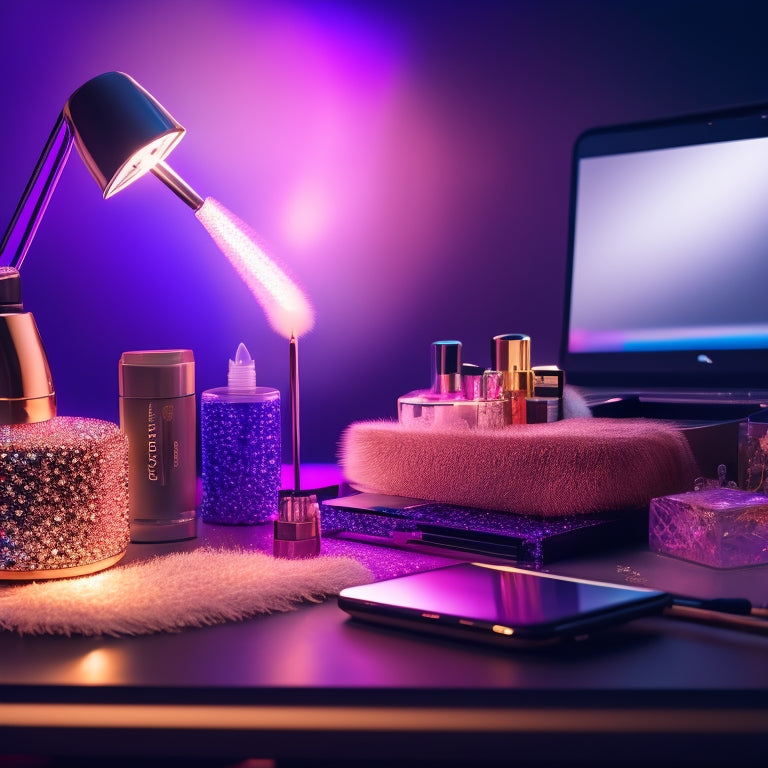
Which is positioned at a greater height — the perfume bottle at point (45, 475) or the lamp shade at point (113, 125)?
the lamp shade at point (113, 125)

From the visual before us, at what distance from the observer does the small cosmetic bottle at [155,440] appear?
767 millimetres

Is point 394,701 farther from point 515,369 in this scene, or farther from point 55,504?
point 515,369

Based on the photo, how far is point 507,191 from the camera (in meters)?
1.11

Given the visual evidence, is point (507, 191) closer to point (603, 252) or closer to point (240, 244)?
point (603, 252)

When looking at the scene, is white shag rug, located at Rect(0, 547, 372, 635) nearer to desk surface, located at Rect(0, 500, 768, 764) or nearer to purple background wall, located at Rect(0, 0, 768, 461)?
desk surface, located at Rect(0, 500, 768, 764)

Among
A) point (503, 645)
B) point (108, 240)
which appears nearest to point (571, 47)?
point (108, 240)

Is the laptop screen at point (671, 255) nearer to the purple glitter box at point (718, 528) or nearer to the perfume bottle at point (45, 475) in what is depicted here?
the purple glitter box at point (718, 528)

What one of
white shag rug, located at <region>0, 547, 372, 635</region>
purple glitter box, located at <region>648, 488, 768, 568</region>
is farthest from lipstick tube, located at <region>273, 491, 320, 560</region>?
purple glitter box, located at <region>648, 488, 768, 568</region>

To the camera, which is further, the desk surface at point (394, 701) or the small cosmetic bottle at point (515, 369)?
the small cosmetic bottle at point (515, 369)

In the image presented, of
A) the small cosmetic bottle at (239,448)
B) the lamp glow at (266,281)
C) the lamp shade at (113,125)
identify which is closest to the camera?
the lamp shade at (113,125)

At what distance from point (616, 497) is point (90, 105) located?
497 mm

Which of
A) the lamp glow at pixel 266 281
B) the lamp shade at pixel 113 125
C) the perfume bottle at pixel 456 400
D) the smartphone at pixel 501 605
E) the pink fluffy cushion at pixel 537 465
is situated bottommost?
the smartphone at pixel 501 605

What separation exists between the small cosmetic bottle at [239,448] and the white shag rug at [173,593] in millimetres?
175

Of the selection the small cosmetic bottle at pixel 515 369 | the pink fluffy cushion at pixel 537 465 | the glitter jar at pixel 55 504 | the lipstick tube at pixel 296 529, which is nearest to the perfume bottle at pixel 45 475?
the glitter jar at pixel 55 504
